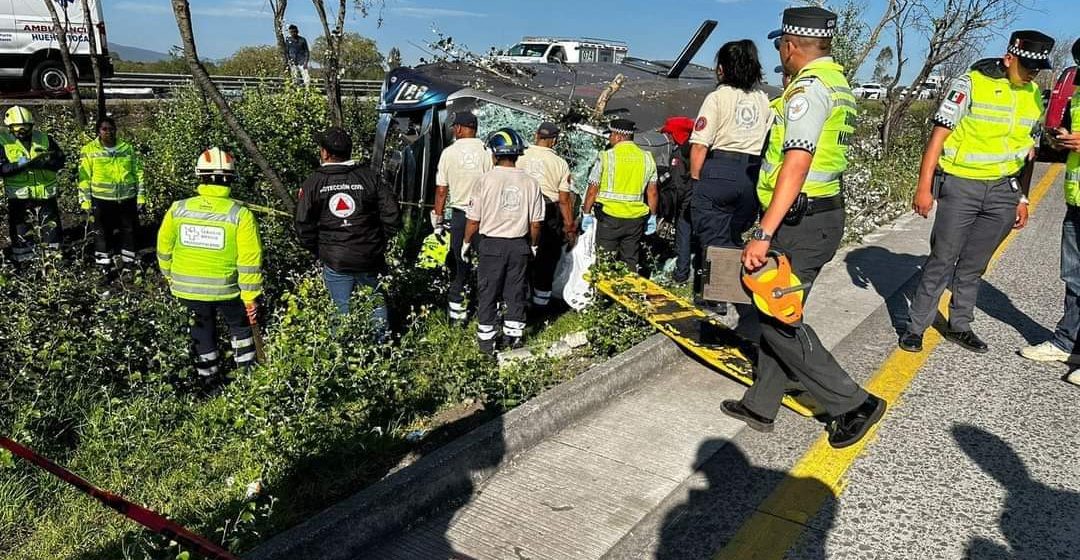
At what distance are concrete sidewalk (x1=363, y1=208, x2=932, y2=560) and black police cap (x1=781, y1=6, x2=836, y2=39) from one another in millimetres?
2003

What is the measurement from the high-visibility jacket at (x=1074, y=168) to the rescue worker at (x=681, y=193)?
9.35 feet

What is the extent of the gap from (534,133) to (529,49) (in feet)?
34.3

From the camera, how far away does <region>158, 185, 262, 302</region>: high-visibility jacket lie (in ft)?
16.3

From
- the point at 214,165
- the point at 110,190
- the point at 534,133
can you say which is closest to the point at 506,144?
the point at 214,165

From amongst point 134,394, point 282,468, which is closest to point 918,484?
point 282,468

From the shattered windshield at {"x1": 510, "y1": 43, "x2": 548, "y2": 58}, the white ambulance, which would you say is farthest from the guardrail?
the shattered windshield at {"x1": 510, "y1": 43, "x2": 548, "y2": 58}

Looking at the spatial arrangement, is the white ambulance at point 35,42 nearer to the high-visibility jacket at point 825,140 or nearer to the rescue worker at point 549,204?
the rescue worker at point 549,204

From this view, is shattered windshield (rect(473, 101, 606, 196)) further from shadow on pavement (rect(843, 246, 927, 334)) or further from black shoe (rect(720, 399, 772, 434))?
black shoe (rect(720, 399, 772, 434))

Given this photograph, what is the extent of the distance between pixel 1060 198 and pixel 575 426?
1201 centimetres

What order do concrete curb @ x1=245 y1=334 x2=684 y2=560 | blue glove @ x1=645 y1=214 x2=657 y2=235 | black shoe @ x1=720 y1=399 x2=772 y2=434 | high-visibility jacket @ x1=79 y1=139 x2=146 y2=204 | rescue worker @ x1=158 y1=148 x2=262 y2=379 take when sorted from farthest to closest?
1. high-visibility jacket @ x1=79 y1=139 x2=146 y2=204
2. blue glove @ x1=645 y1=214 x2=657 y2=235
3. rescue worker @ x1=158 y1=148 x2=262 y2=379
4. black shoe @ x1=720 y1=399 x2=772 y2=434
5. concrete curb @ x1=245 y1=334 x2=684 y2=560

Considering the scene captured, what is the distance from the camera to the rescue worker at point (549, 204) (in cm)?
652

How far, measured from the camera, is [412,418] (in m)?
4.47

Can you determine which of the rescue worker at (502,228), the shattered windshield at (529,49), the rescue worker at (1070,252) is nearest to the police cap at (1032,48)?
the rescue worker at (1070,252)

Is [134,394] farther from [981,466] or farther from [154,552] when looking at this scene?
[981,466]
